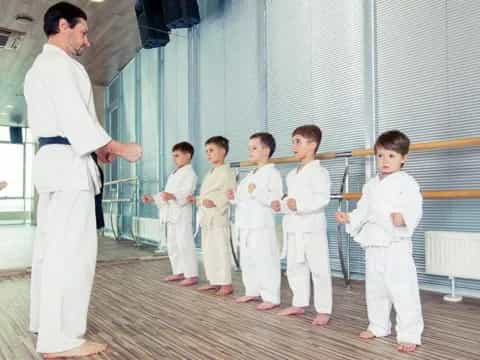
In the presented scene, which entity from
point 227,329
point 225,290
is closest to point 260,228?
point 225,290

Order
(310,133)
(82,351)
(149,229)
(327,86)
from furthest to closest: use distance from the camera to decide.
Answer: (149,229), (327,86), (310,133), (82,351)

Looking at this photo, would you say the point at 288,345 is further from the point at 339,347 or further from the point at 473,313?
the point at 473,313

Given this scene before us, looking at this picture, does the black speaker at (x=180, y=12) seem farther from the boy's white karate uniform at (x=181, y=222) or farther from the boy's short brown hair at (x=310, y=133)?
the boy's short brown hair at (x=310, y=133)

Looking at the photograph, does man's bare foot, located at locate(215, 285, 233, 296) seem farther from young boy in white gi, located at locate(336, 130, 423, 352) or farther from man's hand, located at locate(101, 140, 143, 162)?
man's hand, located at locate(101, 140, 143, 162)

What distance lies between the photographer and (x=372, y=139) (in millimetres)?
3219

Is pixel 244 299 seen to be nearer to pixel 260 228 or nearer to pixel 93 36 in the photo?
pixel 260 228

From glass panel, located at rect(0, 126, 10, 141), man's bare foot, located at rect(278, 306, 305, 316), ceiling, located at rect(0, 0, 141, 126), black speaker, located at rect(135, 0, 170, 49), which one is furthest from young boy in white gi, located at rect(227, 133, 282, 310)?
glass panel, located at rect(0, 126, 10, 141)

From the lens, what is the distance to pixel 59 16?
186cm

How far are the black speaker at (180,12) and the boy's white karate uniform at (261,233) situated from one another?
2595mm

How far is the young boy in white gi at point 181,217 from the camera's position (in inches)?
134

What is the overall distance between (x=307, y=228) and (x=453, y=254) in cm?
91

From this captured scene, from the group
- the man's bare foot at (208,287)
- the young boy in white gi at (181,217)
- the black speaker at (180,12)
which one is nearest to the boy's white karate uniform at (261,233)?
the man's bare foot at (208,287)

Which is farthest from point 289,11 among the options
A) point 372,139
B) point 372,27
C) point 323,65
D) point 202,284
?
point 202,284

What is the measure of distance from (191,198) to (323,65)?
150cm
